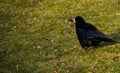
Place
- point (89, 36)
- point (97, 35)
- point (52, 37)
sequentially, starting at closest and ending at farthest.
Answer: point (97, 35)
point (89, 36)
point (52, 37)

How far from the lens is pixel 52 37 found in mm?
14695

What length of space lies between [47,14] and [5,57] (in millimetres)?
5002

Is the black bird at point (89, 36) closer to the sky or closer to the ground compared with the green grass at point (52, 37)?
closer to the sky

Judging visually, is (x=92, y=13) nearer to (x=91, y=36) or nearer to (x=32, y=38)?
(x=32, y=38)

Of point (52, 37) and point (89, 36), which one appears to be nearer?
point (89, 36)

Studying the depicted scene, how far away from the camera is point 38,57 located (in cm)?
1288

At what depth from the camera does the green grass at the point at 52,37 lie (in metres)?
12.1

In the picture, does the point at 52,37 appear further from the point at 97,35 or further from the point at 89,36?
the point at 97,35

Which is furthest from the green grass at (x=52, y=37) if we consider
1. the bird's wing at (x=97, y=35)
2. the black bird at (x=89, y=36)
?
the bird's wing at (x=97, y=35)

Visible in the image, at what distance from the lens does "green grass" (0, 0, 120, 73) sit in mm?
12062

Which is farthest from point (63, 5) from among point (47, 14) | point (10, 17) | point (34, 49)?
point (34, 49)

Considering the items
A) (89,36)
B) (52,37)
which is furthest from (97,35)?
(52,37)

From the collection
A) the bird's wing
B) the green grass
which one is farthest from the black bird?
the green grass

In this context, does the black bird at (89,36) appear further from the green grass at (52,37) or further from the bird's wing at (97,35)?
the green grass at (52,37)
